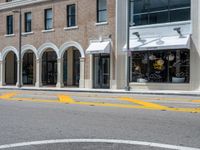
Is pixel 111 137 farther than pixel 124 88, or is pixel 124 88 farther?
pixel 124 88

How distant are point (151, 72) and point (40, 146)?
20806 millimetres

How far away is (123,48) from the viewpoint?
2936 centimetres

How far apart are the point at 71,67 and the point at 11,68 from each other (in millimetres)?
8080

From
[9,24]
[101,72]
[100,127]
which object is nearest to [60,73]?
[101,72]

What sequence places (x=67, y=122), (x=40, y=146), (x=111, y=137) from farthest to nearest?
(x=67, y=122) → (x=111, y=137) → (x=40, y=146)

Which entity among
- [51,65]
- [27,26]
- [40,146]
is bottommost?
[40,146]

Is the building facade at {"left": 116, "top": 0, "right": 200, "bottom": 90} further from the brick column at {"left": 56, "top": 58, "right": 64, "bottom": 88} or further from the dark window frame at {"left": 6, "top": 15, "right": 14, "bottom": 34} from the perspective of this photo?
the dark window frame at {"left": 6, "top": 15, "right": 14, "bottom": 34}

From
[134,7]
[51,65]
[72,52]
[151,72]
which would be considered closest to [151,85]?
[151,72]

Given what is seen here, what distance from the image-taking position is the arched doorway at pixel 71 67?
116 feet

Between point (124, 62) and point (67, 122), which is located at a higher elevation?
point (124, 62)

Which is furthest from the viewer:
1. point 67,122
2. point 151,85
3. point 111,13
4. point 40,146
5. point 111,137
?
point 111,13

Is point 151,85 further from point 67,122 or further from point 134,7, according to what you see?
point 67,122

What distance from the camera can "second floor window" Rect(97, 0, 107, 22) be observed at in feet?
102

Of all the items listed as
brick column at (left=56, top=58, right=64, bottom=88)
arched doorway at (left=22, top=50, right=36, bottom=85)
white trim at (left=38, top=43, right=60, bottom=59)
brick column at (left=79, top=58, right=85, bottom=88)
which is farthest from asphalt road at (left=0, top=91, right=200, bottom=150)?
arched doorway at (left=22, top=50, right=36, bottom=85)
